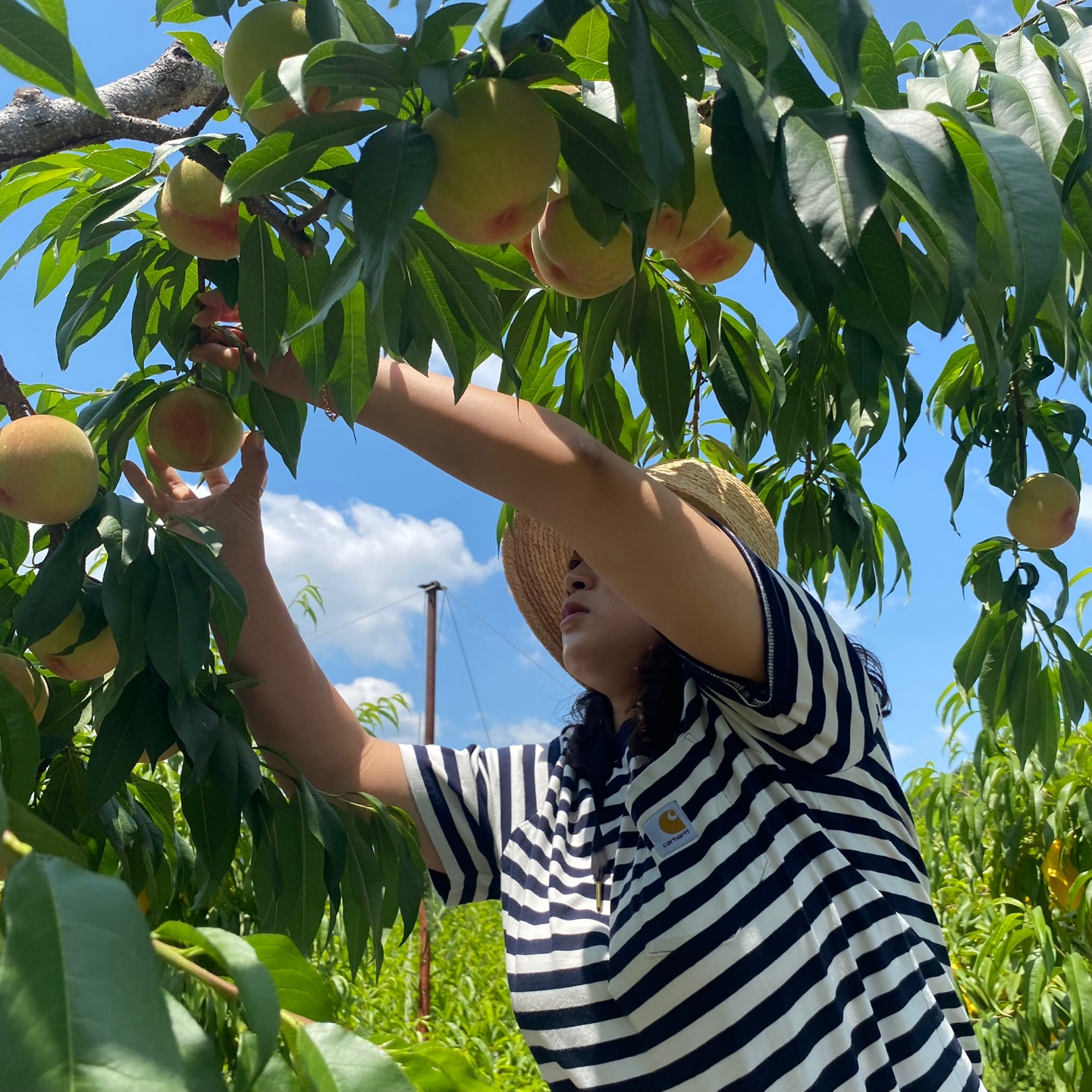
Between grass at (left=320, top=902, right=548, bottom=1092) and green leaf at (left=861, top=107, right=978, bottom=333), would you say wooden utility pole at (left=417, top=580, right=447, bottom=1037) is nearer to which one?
grass at (left=320, top=902, right=548, bottom=1092)

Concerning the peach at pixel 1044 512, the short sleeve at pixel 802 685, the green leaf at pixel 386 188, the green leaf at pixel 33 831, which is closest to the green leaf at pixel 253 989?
the green leaf at pixel 33 831

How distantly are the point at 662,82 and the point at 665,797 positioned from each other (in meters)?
0.88

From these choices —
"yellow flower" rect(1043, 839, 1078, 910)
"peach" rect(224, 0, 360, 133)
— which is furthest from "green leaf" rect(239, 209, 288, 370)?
"yellow flower" rect(1043, 839, 1078, 910)

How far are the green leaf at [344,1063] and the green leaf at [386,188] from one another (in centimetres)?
28

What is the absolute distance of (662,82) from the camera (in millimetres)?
527

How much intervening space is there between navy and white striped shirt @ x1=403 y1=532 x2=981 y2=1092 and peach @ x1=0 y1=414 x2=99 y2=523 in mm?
610

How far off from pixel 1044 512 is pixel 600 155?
1428 millimetres

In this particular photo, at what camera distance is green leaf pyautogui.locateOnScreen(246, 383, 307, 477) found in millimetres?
970

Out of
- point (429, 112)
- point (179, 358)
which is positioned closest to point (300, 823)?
point (179, 358)

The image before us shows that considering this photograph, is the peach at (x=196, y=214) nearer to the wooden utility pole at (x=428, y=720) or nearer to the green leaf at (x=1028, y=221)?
the green leaf at (x=1028, y=221)

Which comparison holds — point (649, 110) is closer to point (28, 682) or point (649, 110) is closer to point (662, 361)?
point (662, 361)

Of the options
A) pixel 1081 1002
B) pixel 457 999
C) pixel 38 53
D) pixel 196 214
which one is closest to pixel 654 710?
pixel 196 214

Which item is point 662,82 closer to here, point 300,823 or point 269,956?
point 269,956

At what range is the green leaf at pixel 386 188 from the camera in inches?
18.9
